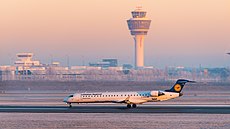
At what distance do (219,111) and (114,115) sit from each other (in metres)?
12.3

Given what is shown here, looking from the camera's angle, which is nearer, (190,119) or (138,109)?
(190,119)

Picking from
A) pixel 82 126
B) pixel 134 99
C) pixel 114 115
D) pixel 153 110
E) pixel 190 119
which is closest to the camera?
pixel 82 126

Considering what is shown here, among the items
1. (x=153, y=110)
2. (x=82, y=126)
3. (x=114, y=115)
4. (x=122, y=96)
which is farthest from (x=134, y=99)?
(x=82, y=126)

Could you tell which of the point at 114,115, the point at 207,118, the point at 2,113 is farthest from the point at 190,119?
the point at 2,113

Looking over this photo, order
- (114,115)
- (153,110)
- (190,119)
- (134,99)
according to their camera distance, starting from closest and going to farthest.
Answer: (190,119), (114,115), (153,110), (134,99)

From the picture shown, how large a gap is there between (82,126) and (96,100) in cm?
2939

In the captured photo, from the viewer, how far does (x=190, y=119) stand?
70.9m

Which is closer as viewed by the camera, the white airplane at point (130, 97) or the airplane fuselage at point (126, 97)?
the white airplane at point (130, 97)

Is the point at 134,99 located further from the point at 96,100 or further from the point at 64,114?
Result: the point at 64,114

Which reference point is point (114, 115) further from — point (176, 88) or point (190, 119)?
point (176, 88)

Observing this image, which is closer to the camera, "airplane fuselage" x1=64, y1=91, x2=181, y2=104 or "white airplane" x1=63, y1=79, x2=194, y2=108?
"white airplane" x1=63, y1=79, x2=194, y2=108

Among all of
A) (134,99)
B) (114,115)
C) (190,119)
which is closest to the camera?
(190,119)

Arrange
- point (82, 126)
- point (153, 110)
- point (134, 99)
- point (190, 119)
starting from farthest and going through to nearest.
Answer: point (134, 99) → point (153, 110) → point (190, 119) → point (82, 126)

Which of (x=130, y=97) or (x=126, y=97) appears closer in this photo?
(x=130, y=97)
